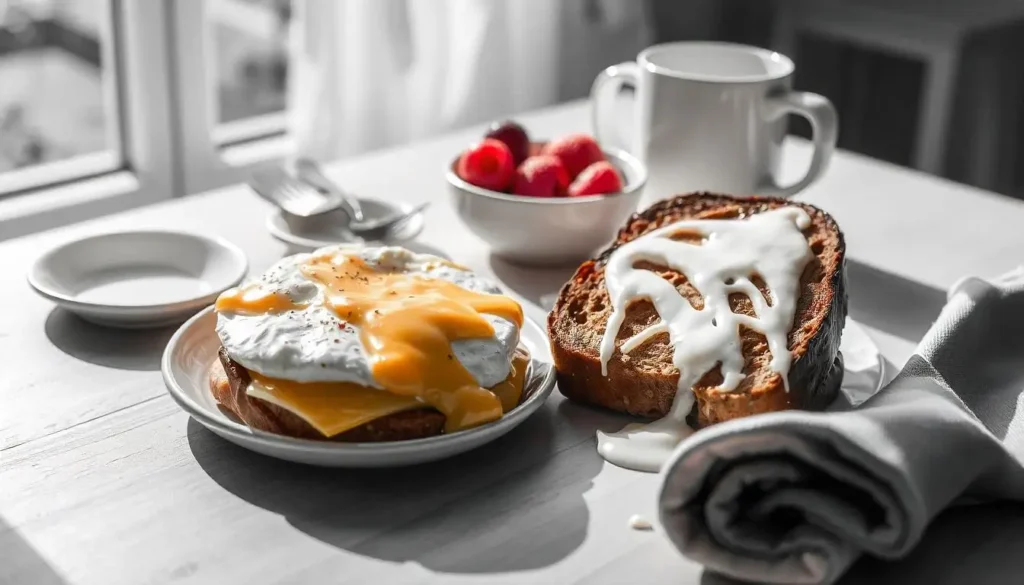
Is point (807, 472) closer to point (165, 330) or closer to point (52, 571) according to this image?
point (52, 571)

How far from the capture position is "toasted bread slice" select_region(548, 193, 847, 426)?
34.0 inches

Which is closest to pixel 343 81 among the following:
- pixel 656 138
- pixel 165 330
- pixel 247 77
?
pixel 247 77

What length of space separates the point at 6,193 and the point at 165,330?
117cm

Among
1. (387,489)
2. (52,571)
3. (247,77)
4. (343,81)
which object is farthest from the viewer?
(247,77)

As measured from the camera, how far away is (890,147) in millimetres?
3031

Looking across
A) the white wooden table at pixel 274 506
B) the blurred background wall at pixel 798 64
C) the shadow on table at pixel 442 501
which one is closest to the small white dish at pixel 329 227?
the white wooden table at pixel 274 506

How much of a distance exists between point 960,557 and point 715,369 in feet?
0.75

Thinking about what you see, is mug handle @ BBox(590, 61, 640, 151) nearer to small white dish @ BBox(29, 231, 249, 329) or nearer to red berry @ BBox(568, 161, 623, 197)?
red berry @ BBox(568, 161, 623, 197)

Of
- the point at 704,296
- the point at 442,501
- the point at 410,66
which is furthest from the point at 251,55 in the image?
the point at 442,501

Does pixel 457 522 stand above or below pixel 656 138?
below

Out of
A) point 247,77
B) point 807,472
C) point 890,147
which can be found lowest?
point 890,147

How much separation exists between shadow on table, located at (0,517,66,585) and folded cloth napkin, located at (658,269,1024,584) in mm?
393

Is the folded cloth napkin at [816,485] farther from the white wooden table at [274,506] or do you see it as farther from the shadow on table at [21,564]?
the shadow on table at [21,564]

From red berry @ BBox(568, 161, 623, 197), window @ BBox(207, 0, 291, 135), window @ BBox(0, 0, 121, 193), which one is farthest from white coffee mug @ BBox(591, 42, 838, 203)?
window @ BBox(207, 0, 291, 135)
